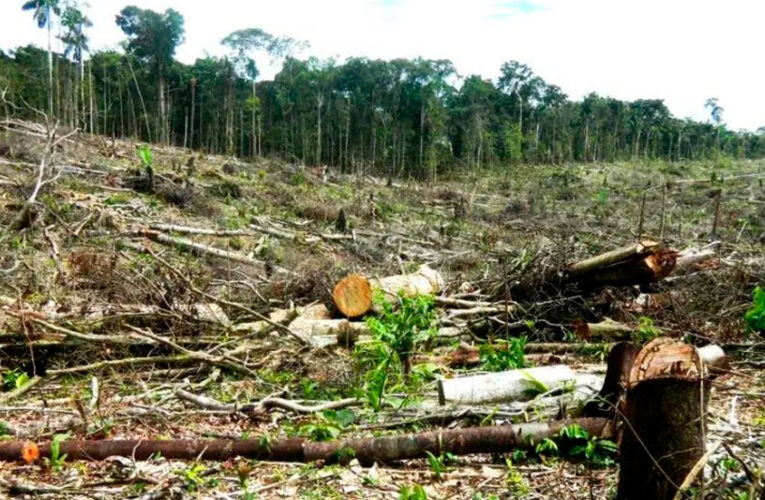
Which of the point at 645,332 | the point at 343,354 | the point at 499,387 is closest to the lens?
the point at 499,387

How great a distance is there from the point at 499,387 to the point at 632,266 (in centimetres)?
318

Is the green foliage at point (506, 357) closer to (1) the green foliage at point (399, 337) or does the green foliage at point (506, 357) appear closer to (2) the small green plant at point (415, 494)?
(1) the green foliage at point (399, 337)

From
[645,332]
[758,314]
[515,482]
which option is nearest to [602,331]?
[645,332]

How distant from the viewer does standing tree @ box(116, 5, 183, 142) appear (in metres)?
45.0

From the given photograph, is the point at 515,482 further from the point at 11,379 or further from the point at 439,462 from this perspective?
the point at 11,379

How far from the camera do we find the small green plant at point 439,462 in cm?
347

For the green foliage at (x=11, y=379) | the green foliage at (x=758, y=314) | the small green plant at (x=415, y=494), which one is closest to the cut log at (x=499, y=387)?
the small green plant at (x=415, y=494)

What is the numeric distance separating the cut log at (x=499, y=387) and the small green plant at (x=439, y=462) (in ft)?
2.77

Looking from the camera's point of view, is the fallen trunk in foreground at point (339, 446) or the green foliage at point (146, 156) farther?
the green foliage at point (146, 156)

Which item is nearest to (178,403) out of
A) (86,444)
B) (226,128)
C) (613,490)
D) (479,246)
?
(86,444)

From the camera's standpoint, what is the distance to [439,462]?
3541 millimetres

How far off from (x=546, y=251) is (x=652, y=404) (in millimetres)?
5358

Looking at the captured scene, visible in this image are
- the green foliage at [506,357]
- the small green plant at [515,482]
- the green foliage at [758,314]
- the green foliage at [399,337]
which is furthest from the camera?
the green foliage at [758,314]

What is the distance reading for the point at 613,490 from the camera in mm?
3098
